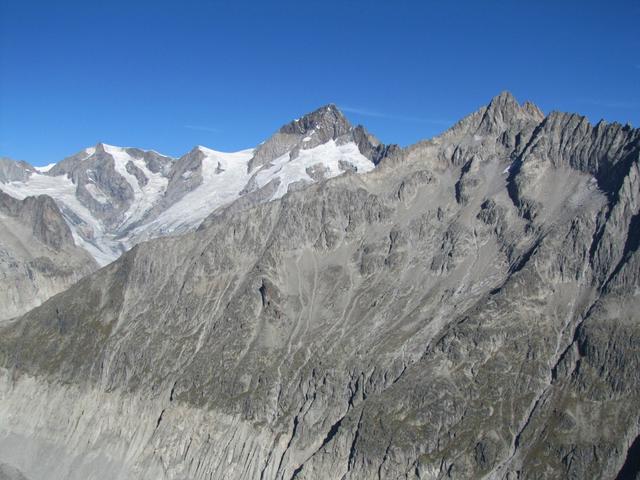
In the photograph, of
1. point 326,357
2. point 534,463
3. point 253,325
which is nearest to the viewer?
point 534,463

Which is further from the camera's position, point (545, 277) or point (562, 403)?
point (545, 277)

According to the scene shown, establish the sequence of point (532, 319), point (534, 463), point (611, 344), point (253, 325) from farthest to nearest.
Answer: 1. point (253, 325)
2. point (532, 319)
3. point (611, 344)
4. point (534, 463)

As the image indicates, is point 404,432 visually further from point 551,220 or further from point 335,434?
point 551,220

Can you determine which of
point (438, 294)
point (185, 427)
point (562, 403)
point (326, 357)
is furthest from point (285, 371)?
point (562, 403)

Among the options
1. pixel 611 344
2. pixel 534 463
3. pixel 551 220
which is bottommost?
pixel 534 463

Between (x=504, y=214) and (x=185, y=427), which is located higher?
(x=504, y=214)

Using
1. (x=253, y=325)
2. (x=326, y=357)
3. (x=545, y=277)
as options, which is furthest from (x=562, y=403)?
(x=253, y=325)

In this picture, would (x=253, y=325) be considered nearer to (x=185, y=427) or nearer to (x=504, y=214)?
(x=185, y=427)
